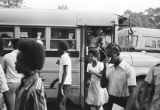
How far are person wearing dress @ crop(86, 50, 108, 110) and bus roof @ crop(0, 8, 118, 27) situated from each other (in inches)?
75.6

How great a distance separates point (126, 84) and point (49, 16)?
145 inches

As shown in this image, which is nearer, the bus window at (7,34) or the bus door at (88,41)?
the bus door at (88,41)

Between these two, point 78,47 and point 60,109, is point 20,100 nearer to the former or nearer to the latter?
point 60,109

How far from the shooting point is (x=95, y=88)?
22.0 feet

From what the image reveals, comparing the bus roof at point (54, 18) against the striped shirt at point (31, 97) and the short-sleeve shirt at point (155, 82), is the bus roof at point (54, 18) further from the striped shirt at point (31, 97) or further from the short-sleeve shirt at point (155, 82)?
the striped shirt at point (31, 97)

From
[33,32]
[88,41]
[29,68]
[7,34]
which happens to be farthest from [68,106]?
[29,68]

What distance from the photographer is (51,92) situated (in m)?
8.43

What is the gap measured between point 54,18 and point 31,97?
5937mm

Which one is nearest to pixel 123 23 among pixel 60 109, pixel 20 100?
pixel 60 109

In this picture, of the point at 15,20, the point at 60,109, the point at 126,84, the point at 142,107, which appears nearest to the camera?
the point at 142,107

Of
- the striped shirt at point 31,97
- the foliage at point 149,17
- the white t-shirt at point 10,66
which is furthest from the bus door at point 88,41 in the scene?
the foliage at point 149,17

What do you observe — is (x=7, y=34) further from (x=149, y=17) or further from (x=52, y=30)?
(x=149, y=17)

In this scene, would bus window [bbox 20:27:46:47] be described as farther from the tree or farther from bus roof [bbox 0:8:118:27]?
the tree

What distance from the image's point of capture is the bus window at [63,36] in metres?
8.48
